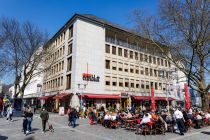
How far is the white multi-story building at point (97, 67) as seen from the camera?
30672 mm

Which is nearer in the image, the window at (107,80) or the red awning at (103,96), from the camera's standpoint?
the red awning at (103,96)

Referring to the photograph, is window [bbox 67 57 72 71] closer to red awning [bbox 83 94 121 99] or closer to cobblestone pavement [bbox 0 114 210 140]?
red awning [bbox 83 94 121 99]

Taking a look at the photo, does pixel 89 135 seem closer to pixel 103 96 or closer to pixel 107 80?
pixel 103 96

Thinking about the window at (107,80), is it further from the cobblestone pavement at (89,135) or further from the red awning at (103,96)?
the cobblestone pavement at (89,135)

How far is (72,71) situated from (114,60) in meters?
8.59

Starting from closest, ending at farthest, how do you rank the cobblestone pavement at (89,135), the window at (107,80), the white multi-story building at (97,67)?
the cobblestone pavement at (89,135), the white multi-story building at (97,67), the window at (107,80)

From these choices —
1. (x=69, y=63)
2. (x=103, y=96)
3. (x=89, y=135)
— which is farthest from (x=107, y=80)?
(x=89, y=135)

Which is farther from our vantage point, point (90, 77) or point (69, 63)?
point (69, 63)

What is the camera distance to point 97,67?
3272 cm

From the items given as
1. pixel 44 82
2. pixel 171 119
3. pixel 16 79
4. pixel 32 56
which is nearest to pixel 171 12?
pixel 171 119

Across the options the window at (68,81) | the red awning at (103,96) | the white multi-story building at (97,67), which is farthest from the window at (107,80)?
the window at (68,81)

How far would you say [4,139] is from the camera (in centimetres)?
1027

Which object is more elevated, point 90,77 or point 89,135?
point 90,77

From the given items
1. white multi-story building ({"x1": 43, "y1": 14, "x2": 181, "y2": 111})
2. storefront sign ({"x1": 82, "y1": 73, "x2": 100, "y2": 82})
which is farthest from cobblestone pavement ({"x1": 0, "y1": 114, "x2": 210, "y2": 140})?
storefront sign ({"x1": 82, "y1": 73, "x2": 100, "y2": 82})
